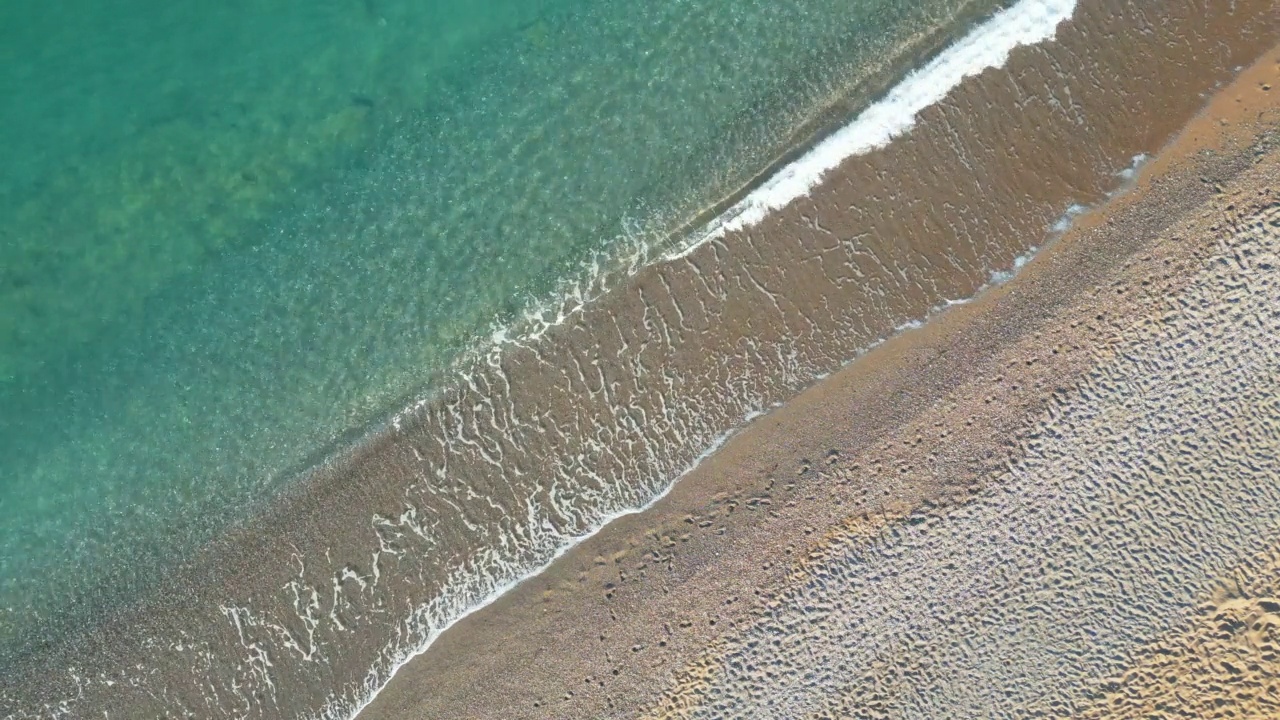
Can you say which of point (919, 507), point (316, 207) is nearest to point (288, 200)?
point (316, 207)

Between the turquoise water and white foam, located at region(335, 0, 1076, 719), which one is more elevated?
the turquoise water

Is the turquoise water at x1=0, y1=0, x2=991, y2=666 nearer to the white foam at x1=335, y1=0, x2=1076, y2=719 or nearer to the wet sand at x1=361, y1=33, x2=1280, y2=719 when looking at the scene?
the white foam at x1=335, y1=0, x2=1076, y2=719

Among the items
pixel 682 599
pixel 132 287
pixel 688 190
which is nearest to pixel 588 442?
pixel 682 599

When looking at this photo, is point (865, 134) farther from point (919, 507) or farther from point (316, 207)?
point (316, 207)

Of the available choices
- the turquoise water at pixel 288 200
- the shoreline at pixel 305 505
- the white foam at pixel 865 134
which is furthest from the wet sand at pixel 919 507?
the turquoise water at pixel 288 200

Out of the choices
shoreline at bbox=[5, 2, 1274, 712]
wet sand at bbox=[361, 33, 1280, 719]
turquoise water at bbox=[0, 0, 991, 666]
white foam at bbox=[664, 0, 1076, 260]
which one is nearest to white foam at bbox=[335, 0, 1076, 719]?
white foam at bbox=[664, 0, 1076, 260]

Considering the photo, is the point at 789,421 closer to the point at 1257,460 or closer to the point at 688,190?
the point at 688,190
